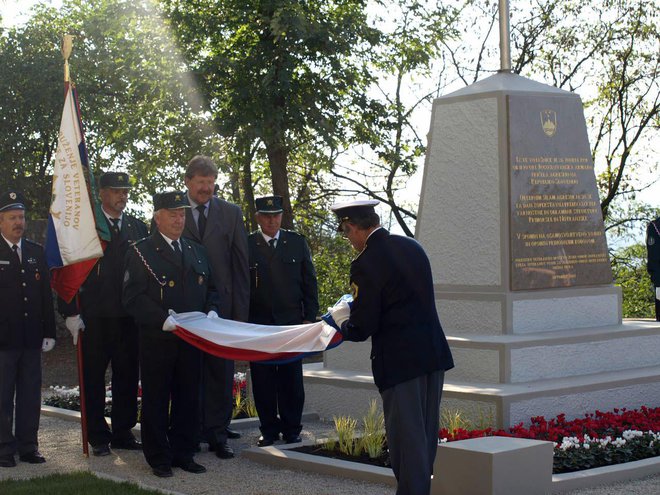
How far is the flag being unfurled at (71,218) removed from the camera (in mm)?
7832

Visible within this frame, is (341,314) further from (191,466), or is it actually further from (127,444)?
(127,444)

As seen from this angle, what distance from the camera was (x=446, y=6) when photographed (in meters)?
20.5

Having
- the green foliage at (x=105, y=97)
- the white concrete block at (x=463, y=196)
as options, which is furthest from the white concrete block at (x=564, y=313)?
Answer: the green foliage at (x=105, y=97)

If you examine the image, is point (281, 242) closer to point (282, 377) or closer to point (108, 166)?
point (282, 377)

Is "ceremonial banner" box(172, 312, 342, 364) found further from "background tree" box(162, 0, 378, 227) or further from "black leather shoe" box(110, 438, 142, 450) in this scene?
"background tree" box(162, 0, 378, 227)

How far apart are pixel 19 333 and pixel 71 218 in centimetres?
93

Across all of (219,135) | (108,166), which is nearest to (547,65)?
(219,135)

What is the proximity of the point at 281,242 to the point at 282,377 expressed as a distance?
3.46ft

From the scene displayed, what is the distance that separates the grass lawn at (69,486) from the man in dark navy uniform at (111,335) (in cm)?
121

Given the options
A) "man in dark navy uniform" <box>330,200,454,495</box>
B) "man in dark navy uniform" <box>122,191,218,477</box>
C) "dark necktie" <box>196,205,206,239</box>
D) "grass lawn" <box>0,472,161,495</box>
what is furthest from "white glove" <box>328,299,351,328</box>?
"dark necktie" <box>196,205,206,239</box>


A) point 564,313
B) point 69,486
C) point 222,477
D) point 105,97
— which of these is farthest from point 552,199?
point 105,97

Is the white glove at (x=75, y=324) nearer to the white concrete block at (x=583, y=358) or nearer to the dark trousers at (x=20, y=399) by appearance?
the dark trousers at (x=20, y=399)

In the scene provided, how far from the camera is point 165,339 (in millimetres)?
7211

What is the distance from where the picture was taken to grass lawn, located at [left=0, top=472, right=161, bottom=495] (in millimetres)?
6387
